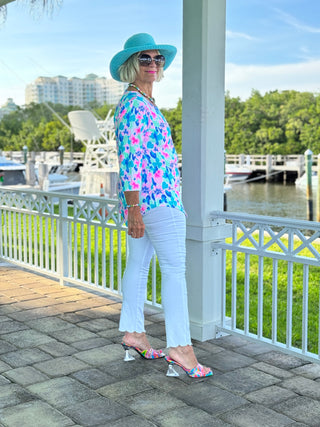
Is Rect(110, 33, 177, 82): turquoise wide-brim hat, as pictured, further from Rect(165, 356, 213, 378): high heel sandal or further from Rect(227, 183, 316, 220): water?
Rect(227, 183, 316, 220): water

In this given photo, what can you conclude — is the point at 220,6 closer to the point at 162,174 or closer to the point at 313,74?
the point at 162,174

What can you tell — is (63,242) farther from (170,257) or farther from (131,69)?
(131,69)

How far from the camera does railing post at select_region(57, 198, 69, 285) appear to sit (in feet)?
16.4

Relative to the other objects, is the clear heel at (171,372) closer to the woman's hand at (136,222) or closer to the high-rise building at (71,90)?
the woman's hand at (136,222)

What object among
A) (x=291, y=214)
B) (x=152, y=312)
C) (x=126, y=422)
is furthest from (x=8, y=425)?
(x=291, y=214)

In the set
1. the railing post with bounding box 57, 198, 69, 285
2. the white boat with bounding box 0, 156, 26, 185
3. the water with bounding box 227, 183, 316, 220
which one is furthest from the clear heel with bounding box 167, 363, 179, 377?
the white boat with bounding box 0, 156, 26, 185

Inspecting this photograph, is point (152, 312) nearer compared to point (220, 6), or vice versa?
point (220, 6)

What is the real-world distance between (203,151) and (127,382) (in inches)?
54.3

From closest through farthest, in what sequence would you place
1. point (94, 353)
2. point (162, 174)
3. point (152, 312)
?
1. point (162, 174)
2. point (94, 353)
3. point (152, 312)

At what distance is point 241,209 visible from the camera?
28.4m

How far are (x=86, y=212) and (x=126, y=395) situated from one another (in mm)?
2138

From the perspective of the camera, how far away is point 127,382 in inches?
116

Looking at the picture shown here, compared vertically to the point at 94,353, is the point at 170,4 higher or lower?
higher

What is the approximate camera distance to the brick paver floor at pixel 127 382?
101 inches
